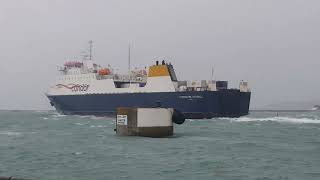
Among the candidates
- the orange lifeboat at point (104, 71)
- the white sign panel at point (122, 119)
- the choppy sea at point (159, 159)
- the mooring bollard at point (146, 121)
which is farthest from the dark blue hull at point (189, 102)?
the choppy sea at point (159, 159)

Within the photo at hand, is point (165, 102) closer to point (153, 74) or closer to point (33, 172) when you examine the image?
point (153, 74)

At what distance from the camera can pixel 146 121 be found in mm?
24781

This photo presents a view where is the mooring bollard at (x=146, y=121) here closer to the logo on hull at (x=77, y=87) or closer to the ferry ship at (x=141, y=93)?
the ferry ship at (x=141, y=93)

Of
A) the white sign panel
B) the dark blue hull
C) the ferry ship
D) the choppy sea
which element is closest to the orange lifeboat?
the ferry ship

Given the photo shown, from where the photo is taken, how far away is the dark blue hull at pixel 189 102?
161ft

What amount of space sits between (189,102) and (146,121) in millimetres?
24929

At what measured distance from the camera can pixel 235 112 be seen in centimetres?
5147

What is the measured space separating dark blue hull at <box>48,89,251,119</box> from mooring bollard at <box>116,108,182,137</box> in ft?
63.5

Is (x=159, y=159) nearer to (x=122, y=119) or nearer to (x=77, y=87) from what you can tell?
(x=122, y=119)

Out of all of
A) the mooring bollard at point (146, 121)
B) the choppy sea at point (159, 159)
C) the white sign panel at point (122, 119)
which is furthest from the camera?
the white sign panel at point (122, 119)

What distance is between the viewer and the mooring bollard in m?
24.4

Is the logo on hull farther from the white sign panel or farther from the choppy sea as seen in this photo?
the choppy sea

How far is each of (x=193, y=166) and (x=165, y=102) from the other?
117ft

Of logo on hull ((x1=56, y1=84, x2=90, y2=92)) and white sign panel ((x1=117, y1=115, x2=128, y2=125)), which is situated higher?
logo on hull ((x1=56, y1=84, x2=90, y2=92))
